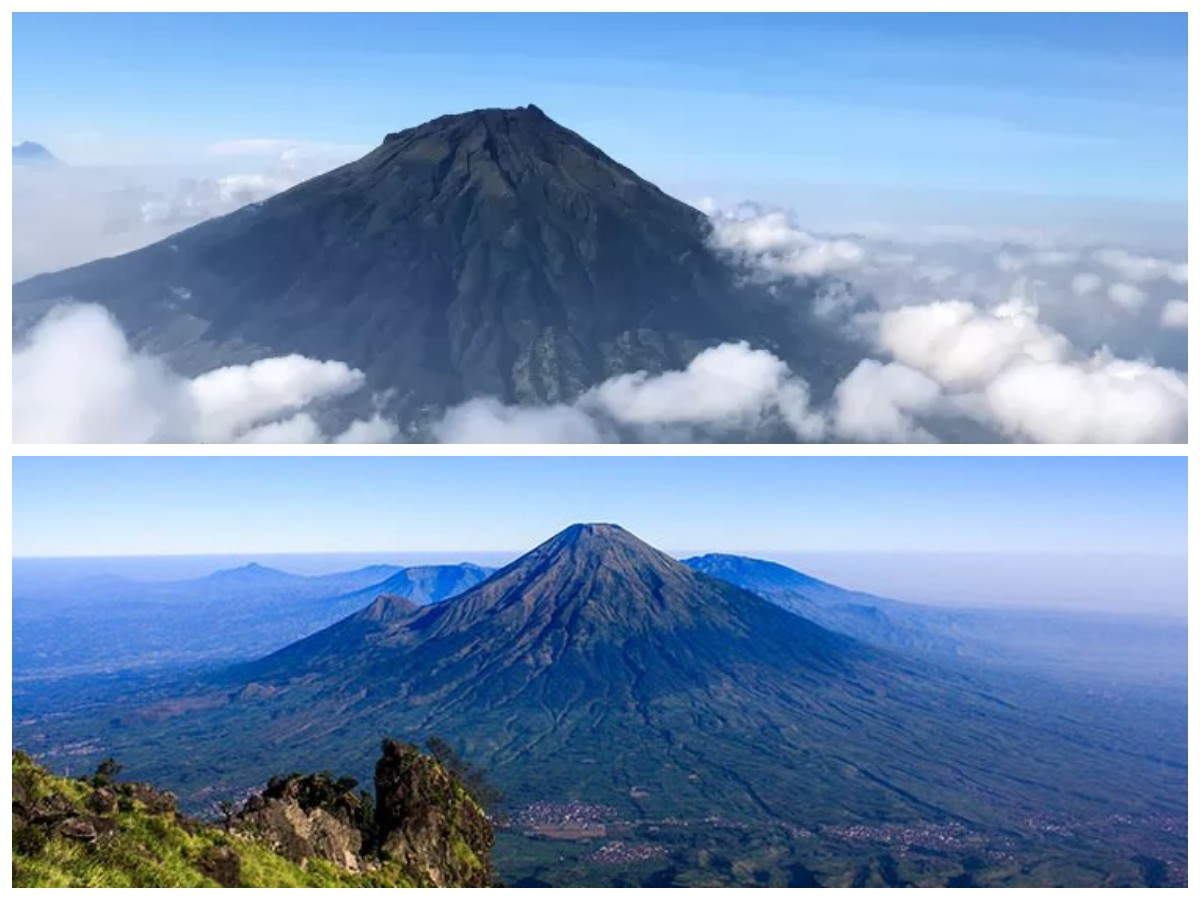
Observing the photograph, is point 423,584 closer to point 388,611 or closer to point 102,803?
point 388,611

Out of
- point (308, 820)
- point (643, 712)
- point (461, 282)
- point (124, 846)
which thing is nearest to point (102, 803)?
point (124, 846)

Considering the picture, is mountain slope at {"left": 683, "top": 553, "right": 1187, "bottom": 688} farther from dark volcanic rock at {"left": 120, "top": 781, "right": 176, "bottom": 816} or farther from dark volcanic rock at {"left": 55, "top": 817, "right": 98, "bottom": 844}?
dark volcanic rock at {"left": 55, "top": 817, "right": 98, "bottom": 844}

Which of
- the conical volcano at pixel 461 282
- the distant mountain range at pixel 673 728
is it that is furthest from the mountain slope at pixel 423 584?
the conical volcano at pixel 461 282

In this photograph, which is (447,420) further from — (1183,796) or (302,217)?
(1183,796)

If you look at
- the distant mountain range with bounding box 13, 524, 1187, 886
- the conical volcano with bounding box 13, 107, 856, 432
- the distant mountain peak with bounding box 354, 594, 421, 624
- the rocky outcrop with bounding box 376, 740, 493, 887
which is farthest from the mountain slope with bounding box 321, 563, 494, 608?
the rocky outcrop with bounding box 376, 740, 493, 887

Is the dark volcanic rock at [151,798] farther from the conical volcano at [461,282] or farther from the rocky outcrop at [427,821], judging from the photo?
the conical volcano at [461,282]
